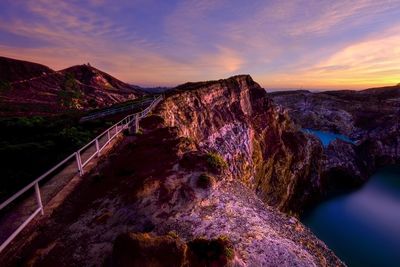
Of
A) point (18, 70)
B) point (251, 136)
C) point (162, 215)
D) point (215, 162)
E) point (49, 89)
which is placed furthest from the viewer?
point (18, 70)

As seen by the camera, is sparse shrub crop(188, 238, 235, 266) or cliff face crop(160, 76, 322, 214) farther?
cliff face crop(160, 76, 322, 214)

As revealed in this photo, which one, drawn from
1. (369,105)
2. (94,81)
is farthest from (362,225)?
(94,81)

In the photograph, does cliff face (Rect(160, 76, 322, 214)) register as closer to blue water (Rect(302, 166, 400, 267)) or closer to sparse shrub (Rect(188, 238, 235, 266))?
blue water (Rect(302, 166, 400, 267))

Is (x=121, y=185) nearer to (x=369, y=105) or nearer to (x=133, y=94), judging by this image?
(x=369, y=105)

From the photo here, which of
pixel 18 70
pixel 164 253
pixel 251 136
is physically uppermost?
pixel 18 70

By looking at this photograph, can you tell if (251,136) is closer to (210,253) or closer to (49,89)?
(210,253)

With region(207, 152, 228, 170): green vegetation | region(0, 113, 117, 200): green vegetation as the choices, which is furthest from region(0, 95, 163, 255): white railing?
region(207, 152, 228, 170): green vegetation

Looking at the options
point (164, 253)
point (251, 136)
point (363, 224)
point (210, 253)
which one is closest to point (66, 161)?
point (164, 253)
